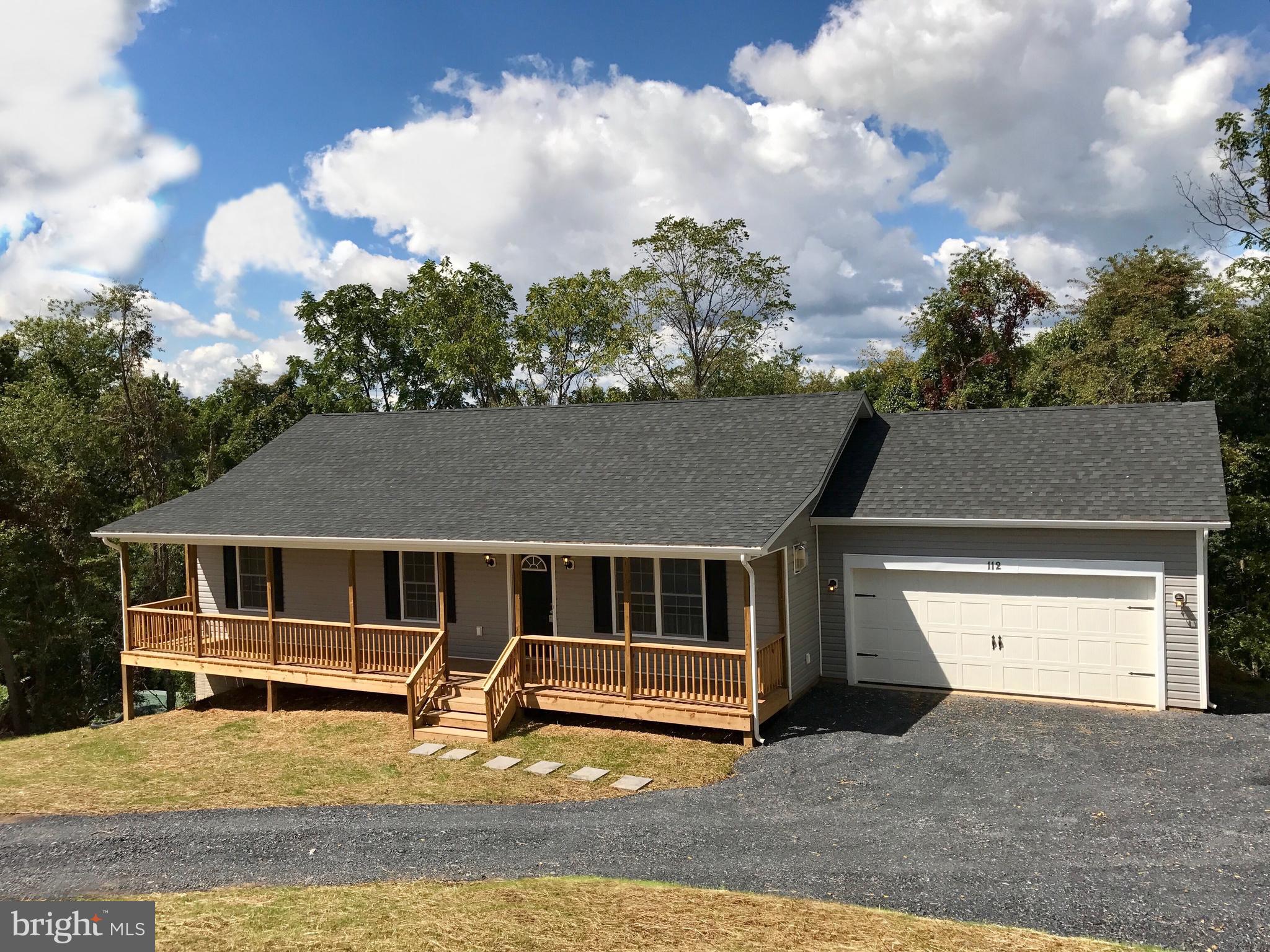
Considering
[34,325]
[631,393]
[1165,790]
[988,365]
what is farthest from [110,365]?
[1165,790]

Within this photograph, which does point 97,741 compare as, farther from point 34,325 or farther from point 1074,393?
point 34,325

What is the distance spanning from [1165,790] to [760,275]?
27.2 m

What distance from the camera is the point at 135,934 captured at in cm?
641

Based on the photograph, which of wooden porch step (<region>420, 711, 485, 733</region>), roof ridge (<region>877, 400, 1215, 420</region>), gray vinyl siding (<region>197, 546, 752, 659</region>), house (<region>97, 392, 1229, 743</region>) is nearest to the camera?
house (<region>97, 392, 1229, 743</region>)

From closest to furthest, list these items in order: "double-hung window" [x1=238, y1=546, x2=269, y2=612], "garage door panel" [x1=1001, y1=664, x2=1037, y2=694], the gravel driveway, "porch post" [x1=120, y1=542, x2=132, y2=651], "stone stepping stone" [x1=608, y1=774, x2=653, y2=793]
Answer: the gravel driveway, "stone stepping stone" [x1=608, y1=774, x2=653, y2=793], "garage door panel" [x1=1001, y1=664, x2=1037, y2=694], "porch post" [x1=120, y1=542, x2=132, y2=651], "double-hung window" [x1=238, y1=546, x2=269, y2=612]

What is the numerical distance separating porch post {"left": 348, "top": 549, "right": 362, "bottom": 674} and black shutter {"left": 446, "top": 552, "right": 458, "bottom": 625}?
5.12 feet

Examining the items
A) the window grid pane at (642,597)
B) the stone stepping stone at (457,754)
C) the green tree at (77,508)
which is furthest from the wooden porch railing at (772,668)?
the green tree at (77,508)

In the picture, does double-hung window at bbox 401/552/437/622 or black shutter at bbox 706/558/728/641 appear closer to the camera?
black shutter at bbox 706/558/728/641

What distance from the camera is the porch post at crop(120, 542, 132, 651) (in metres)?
16.2

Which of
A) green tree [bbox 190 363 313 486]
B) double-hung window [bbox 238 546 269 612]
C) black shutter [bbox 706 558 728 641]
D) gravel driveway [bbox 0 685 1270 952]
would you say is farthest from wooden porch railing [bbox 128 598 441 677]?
green tree [bbox 190 363 313 486]

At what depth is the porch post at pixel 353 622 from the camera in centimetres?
1421

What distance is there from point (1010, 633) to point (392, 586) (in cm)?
1055

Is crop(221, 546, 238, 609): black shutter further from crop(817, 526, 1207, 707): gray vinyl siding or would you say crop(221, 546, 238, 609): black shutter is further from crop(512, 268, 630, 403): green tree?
crop(512, 268, 630, 403): green tree

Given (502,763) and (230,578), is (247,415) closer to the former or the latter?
(230,578)
